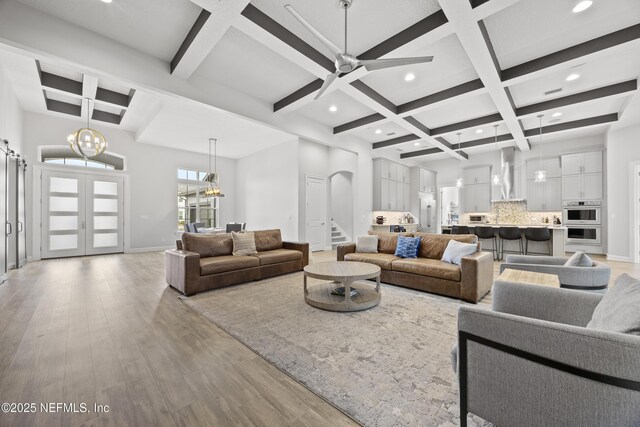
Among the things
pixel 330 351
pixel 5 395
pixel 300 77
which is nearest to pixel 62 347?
pixel 5 395

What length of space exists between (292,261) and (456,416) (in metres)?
3.79

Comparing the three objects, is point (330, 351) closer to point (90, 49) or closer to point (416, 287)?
point (416, 287)

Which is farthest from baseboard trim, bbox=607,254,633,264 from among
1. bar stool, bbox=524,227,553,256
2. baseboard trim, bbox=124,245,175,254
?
baseboard trim, bbox=124,245,175,254

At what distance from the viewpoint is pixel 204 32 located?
10.8 ft

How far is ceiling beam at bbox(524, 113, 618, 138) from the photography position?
635 cm

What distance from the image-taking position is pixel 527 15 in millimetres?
3209

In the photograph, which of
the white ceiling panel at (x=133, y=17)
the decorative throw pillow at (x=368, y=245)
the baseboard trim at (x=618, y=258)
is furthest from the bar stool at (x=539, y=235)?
the white ceiling panel at (x=133, y=17)

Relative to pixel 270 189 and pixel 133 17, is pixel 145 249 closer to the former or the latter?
pixel 270 189

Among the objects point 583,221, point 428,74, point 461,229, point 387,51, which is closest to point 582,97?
point 428,74

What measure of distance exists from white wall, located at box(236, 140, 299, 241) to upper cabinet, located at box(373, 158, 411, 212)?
305cm

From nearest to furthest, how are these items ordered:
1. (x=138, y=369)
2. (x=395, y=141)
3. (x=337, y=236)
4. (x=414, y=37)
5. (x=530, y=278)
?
(x=138, y=369)
(x=530, y=278)
(x=414, y=37)
(x=395, y=141)
(x=337, y=236)

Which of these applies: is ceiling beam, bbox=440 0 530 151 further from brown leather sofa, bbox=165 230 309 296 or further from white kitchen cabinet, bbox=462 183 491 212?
white kitchen cabinet, bbox=462 183 491 212

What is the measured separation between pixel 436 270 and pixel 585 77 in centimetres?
450

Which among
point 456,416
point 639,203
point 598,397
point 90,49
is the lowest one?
point 456,416
